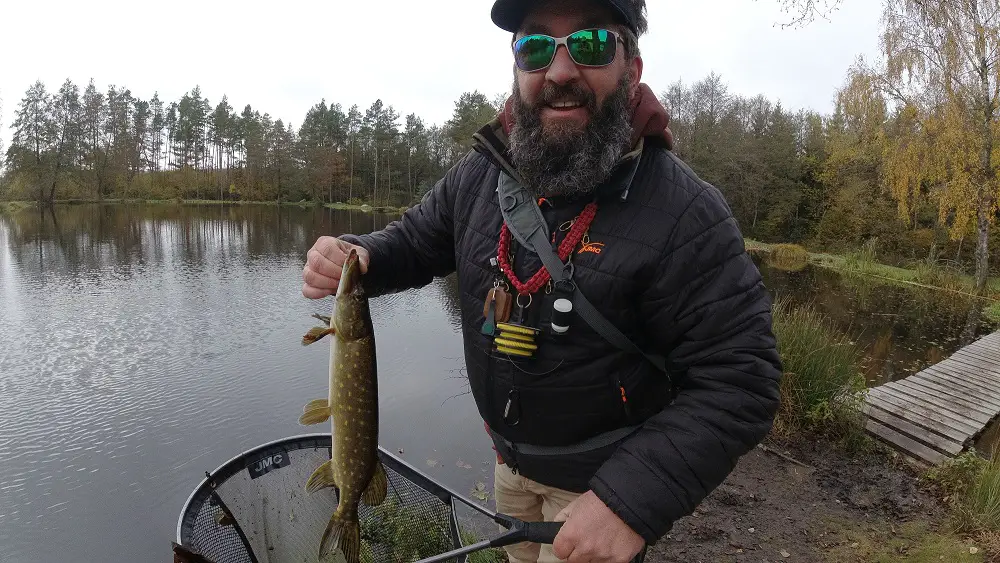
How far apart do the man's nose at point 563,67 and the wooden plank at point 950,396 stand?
8350 millimetres

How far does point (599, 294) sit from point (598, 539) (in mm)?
726

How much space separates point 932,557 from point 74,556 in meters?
7.24

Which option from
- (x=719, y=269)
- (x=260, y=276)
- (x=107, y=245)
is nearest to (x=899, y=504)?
(x=719, y=269)

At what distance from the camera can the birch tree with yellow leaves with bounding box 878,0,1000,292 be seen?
669 inches

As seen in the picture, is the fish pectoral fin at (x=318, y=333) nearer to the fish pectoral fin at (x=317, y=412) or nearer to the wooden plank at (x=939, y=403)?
the fish pectoral fin at (x=317, y=412)

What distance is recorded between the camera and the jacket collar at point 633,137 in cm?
184

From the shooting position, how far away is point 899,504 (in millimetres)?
4980

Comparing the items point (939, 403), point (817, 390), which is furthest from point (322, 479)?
point (939, 403)

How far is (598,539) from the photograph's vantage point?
4.98 ft

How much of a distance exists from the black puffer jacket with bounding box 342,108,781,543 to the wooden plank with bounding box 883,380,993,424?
749 centimetres

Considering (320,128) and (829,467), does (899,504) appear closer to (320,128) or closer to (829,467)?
(829,467)

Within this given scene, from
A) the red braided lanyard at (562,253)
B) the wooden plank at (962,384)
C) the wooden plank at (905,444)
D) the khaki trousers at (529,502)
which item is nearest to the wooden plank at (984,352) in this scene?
the wooden plank at (962,384)

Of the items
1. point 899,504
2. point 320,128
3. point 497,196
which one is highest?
point 320,128

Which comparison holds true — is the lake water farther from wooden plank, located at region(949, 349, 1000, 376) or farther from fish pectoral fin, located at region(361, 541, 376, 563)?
fish pectoral fin, located at region(361, 541, 376, 563)
